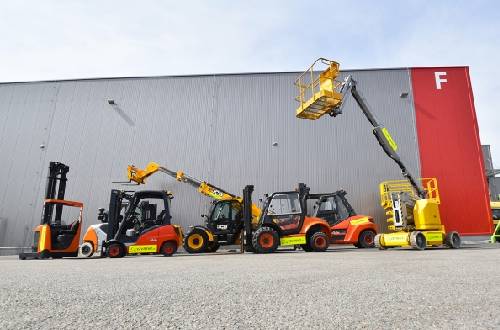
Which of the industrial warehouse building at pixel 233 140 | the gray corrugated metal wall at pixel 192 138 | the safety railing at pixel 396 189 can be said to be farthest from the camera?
the gray corrugated metal wall at pixel 192 138

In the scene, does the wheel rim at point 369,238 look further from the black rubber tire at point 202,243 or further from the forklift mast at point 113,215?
the forklift mast at point 113,215

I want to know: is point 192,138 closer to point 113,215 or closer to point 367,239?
point 113,215

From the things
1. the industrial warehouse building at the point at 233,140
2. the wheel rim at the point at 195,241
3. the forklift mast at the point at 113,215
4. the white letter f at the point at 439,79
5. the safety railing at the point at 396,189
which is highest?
the white letter f at the point at 439,79

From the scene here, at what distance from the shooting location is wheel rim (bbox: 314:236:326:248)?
10697mm

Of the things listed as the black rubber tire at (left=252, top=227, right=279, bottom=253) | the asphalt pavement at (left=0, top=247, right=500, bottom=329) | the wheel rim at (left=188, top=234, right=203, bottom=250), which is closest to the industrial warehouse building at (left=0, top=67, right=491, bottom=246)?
the wheel rim at (left=188, top=234, right=203, bottom=250)

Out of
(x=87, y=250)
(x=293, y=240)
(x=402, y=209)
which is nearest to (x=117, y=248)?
(x=87, y=250)

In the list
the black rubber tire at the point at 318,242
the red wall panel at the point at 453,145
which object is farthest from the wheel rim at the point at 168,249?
the red wall panel at the point at 453,145

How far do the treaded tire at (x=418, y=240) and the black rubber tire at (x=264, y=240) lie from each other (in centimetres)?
461

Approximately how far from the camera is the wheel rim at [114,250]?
9.94 meters

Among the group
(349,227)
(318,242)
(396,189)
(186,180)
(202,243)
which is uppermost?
(186,180)

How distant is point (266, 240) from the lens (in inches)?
414

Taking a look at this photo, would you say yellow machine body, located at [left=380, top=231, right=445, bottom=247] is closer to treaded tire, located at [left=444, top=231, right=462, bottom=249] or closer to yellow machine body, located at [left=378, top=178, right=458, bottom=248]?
yellow machine body, located at [left=378, top=178, right=458, bottom=248]

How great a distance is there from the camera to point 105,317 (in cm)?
228

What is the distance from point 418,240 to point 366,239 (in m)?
2.19
